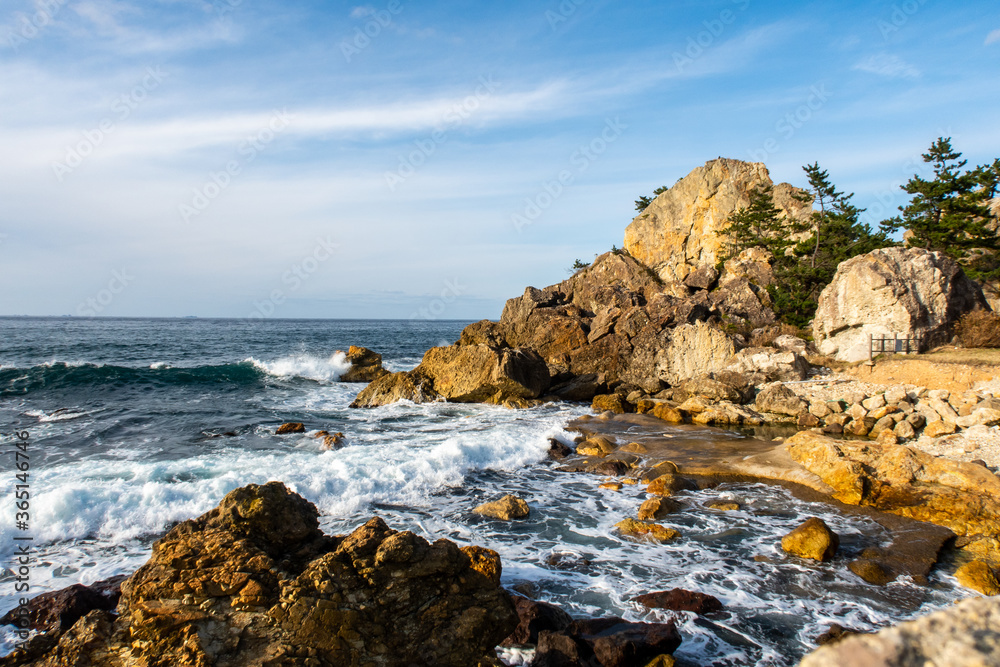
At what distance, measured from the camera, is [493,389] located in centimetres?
2444

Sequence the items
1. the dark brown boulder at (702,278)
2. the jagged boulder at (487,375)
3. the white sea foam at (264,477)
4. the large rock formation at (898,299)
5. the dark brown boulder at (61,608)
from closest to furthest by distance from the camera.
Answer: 1. the dark brown boulder at (61,608)
2. the white sea foam at (264,477)
3. the large rock formation at (898,299)
4. the jagged boulder at (487,375)
5. the dark brown boulder at (702,278)

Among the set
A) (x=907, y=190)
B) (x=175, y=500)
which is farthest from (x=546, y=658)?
(x=907, y=190)

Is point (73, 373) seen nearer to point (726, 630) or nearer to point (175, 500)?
point (175, 500)

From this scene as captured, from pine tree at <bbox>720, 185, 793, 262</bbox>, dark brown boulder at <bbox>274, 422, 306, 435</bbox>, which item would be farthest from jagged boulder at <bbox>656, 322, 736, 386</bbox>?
pine tree at <bbox>720, 185, 793, 262</bbox>

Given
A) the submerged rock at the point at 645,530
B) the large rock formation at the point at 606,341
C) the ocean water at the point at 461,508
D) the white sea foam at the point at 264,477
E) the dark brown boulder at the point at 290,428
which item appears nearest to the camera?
the ocean water at the point at 461,508

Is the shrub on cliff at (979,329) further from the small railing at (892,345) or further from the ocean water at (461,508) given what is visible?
the ocean water at (461,508)

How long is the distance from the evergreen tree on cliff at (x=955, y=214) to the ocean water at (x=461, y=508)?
2311 cm

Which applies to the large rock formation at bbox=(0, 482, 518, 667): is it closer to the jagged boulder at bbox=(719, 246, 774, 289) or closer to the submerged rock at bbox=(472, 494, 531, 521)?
the submerged rock at bbox=(472, 494, 531, 521)

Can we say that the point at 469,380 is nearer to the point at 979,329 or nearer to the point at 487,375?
the point at 487,375

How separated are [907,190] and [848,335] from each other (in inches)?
520

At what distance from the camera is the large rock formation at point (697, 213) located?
158 feet

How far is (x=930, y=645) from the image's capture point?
184 centimetres

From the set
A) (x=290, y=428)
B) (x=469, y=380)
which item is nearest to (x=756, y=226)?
(x=469, y=380)

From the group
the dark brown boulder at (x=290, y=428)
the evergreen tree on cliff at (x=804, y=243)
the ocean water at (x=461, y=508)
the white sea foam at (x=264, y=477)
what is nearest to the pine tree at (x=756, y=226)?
the evergreen tree on cliff at (x=804, y=243)
